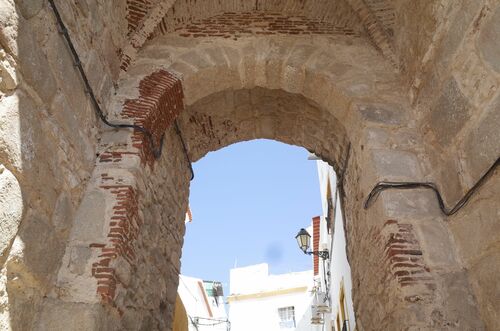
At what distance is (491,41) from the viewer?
7.63ft

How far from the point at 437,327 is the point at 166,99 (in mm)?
2530

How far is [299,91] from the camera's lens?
12.9ft

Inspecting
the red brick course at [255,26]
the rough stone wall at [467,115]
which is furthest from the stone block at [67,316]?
the red brick course at [255,26]

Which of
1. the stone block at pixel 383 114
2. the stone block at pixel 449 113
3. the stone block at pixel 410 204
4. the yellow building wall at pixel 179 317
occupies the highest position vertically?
the stone block at pixel 383 114

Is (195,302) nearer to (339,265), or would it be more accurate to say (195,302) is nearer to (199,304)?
(199,304)

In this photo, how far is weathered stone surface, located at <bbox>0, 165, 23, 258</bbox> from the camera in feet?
6.07

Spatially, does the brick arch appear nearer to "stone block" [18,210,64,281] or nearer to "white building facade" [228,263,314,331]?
"stone block" [18,210,64,281]

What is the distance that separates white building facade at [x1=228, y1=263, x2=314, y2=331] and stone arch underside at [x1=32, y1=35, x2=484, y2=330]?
14281 mm

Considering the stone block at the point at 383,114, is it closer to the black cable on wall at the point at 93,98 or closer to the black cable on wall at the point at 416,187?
the black cable on wall at the point at 416,187

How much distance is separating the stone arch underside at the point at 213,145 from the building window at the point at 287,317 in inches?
581

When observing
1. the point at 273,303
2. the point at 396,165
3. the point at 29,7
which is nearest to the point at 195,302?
the point at 273,303

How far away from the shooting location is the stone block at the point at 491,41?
2.26 m

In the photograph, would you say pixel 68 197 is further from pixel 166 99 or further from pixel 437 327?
pixel 437 327

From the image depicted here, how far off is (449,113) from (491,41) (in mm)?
575
